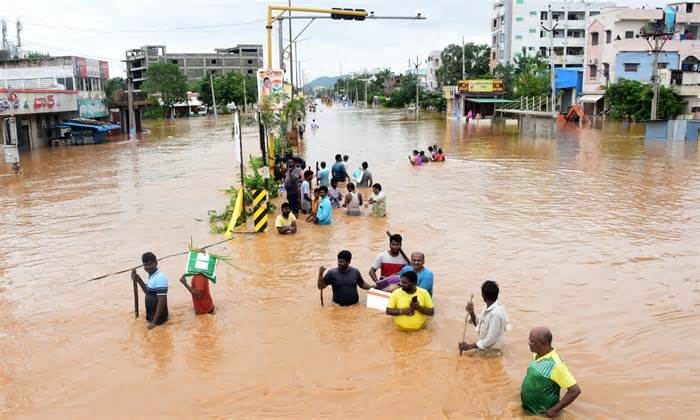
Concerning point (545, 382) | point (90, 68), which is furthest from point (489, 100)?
point (545, 382)

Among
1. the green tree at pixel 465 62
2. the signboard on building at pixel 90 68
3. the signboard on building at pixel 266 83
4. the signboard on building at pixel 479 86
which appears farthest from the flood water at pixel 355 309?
the green tree at pixel 465 62

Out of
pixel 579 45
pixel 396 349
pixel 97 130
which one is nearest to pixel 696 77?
pixel 579 45

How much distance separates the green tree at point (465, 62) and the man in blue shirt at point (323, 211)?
7892cm

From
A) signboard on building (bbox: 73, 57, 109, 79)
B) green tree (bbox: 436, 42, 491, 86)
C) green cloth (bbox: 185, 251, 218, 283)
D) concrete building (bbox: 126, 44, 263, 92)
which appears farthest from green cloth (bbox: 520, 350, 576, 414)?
concrete building (bbox: 126, 44, 263, 92)

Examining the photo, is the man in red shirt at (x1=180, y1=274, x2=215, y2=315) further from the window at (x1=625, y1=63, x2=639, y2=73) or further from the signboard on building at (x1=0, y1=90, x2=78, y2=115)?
the window at (x1=625, y1=63, x2=639, y2=73)

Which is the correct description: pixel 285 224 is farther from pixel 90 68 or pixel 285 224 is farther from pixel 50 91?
pixel 90 68

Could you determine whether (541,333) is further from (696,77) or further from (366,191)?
(696,77)

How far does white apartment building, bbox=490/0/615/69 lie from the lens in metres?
82.1

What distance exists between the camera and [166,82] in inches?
3558

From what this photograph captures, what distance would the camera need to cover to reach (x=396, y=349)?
8.19m

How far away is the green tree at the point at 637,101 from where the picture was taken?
157 feet

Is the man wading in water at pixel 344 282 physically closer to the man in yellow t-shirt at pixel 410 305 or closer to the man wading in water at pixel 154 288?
the man in yellow t-shirt at pixel 410 305

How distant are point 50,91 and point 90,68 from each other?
1139 centimetres

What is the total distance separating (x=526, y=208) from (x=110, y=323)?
11.9 meters
